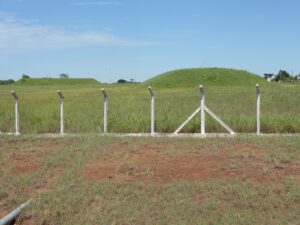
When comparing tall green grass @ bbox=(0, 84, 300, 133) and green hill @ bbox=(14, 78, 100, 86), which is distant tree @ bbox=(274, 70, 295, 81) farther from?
tall green grass @ bbox=(0, 84, 300, 133)

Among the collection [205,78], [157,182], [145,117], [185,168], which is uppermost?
[205,78]

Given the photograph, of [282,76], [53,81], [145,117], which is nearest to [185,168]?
[145,117]

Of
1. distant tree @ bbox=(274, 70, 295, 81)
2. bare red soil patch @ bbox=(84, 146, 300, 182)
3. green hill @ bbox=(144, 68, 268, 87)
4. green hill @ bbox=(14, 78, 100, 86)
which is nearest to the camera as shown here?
bare red soil patch @ bbox=(84, 146, 300, 182)

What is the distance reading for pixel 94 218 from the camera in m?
6.58

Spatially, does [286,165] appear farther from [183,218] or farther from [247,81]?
[247,81]

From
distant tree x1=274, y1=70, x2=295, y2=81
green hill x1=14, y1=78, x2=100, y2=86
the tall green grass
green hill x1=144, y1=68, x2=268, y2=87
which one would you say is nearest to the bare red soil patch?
the tall green grass

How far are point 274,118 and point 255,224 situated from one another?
25.8 feet

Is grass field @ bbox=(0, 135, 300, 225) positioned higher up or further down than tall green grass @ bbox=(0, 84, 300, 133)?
further down

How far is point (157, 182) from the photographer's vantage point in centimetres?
767

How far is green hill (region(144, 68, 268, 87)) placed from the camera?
4038 centimetres

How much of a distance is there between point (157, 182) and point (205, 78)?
34.9 meters

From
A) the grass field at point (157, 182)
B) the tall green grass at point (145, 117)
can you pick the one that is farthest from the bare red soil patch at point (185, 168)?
the tall green grass at point (145, 117)

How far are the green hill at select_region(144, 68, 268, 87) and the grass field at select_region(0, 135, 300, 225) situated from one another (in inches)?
1168

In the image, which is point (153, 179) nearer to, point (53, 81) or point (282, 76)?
point (282, 76)
